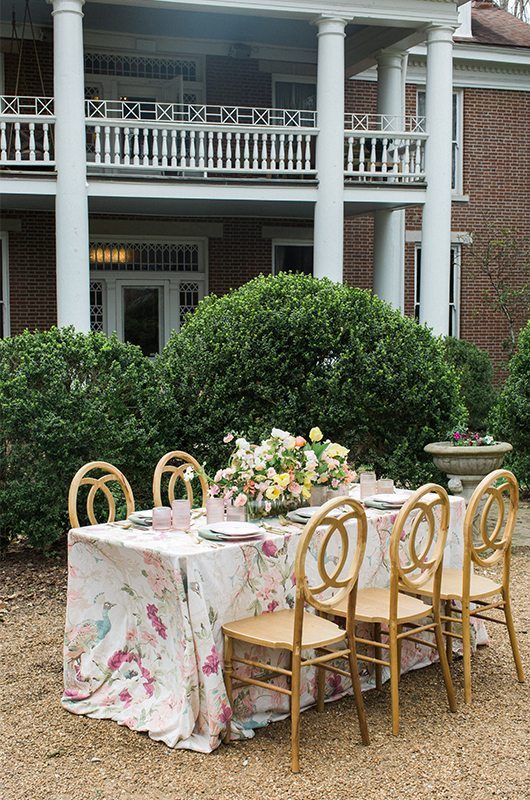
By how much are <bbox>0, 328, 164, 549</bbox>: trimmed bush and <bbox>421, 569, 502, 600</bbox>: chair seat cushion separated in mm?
2978

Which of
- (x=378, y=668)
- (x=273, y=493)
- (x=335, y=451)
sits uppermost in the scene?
(x=335, y=451)

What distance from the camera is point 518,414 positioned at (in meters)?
9.91

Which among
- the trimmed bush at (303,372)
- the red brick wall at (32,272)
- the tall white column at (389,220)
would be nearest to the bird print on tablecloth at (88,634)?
the trimmed bush at (303,372)

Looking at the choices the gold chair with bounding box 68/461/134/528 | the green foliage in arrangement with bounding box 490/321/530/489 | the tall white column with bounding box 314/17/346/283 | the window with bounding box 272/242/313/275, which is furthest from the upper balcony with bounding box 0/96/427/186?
the gold chair with bounding box 68/461/134/528

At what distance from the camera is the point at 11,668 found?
17.9ft

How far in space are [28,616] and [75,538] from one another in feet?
5.96

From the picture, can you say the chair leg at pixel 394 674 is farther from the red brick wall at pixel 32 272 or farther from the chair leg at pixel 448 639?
the red brick wall at pixel 32 272

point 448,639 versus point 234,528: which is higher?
point 234,528

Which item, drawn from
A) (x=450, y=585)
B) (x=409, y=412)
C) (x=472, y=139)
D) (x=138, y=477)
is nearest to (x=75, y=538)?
(x=450, y=585)

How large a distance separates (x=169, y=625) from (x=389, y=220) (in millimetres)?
11728

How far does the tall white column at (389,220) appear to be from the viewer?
1515 centimetres

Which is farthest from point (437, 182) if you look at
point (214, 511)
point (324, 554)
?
point (324, 554)

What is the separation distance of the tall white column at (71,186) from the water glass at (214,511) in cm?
760

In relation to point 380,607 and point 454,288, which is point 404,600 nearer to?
point 380,607
